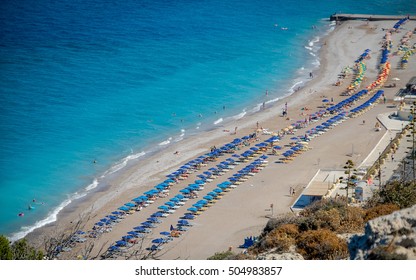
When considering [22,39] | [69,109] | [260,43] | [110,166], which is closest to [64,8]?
[22,39]

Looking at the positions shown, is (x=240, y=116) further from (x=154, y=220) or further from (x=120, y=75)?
(x=154, y=220)

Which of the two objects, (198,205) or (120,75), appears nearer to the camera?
(198,205)

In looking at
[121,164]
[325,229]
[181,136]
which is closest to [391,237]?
[325,229]

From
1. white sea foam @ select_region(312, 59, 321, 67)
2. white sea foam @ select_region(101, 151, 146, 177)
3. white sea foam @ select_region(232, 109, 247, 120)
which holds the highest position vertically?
white sea foam @ select_region(312, 59, 321, 67)

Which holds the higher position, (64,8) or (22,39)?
(64,8)

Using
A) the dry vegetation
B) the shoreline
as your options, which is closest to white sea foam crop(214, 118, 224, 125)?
the shoreline

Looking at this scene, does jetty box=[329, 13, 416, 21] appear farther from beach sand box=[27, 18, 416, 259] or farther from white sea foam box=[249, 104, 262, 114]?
white sea foam box=[249, 104, 262, 114]
